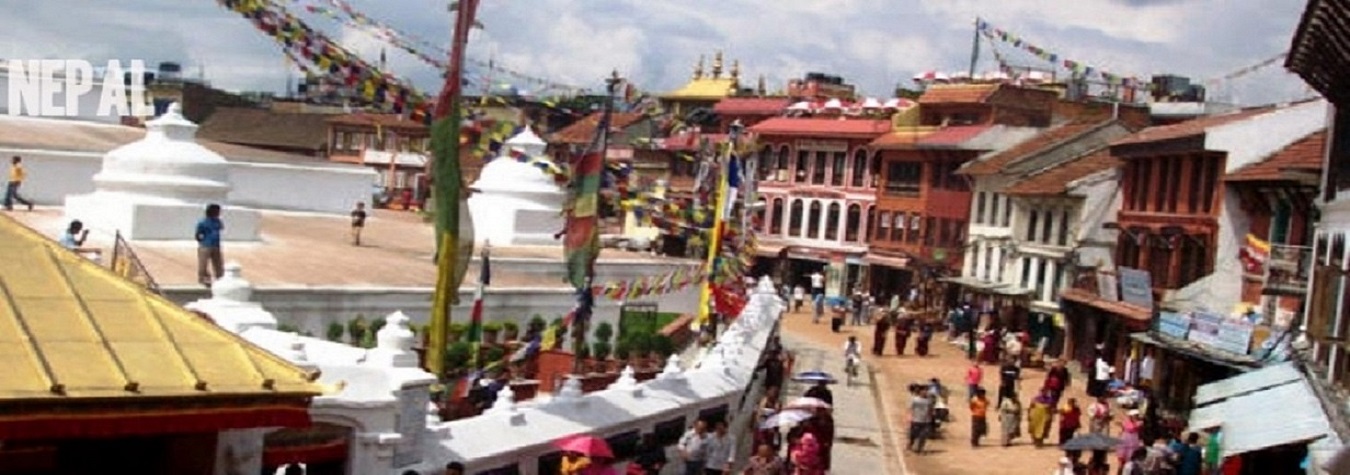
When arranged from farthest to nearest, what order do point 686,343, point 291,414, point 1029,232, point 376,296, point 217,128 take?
point 217,128 → point 1029,232 → point 686,343 → point 376,296 → point 291,414

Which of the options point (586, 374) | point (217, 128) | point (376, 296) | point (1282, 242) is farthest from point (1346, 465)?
point (217, 128)

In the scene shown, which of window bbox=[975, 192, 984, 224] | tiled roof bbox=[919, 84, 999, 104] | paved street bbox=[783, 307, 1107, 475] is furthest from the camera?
tiled roof bbox=[919, 84, 999, 104]

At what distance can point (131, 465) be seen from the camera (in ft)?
27.7

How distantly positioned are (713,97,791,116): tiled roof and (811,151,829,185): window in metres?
6.82

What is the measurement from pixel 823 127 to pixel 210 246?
45194 millimetres

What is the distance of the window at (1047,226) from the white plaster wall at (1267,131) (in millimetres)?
12338

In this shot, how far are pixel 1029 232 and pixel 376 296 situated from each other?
2909 cm

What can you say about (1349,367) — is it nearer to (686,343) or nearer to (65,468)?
(686,343)

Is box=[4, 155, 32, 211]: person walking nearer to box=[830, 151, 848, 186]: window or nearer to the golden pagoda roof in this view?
box=[830, 151, 848, 186]: window

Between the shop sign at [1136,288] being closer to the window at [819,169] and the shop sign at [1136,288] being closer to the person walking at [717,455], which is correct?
the person walking at [717,455]

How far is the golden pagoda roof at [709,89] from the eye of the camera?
81.9 metres

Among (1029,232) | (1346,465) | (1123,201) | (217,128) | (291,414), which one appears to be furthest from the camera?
(217,128)

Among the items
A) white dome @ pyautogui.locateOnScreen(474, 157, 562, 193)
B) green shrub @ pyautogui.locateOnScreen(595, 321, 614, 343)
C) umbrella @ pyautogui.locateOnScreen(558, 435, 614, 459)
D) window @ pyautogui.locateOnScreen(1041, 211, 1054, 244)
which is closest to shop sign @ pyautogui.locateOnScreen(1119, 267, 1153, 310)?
window @ pyautogui.locateOnScreen(1041, 211, 1054, 244)

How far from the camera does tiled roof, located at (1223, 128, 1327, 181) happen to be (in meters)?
29.6
